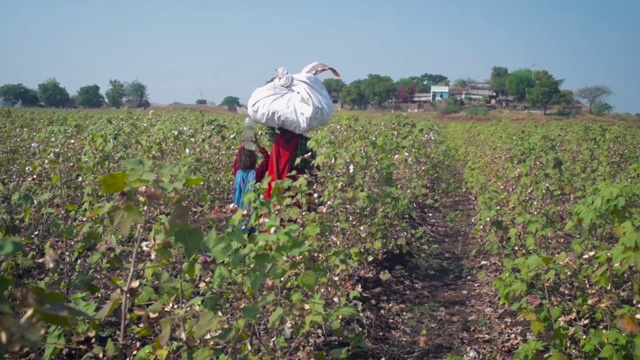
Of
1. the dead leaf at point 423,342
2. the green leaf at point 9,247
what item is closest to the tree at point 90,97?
the dead leaf at point 423,342

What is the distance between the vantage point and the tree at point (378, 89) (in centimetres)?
5925

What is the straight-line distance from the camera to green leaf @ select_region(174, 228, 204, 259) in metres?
2.03

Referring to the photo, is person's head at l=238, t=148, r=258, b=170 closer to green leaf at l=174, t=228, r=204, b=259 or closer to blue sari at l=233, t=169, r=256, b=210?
blue sari at l=233, t=169, r=256, b=210

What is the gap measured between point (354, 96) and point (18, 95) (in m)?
27.9

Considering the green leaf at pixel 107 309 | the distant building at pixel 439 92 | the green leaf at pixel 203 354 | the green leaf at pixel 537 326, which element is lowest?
the green leaf at pixel 537 326

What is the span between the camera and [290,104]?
15.5 feet

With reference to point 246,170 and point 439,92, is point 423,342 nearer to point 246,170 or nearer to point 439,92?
point 246,170

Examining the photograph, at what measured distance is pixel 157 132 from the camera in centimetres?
693

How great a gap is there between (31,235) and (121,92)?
5241 centimetres

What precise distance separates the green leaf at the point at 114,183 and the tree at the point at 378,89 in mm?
56779

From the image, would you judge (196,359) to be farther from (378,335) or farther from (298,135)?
(298,135)

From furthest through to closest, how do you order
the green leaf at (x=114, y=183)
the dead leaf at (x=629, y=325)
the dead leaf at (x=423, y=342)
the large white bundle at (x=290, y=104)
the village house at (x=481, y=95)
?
the village house at (x=481, y=95) < the large white bundle at (x=290, y=104) < the dead leaf at (x=423, y=342) < the dead leaf at (x=629, y=325) < the green leaf at (x=114, y=183)

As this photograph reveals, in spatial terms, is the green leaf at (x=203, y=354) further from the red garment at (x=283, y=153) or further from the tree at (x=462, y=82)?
the tree at (x=462, y=82)

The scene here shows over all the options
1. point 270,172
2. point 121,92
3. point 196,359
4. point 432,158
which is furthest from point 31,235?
point 121,92
